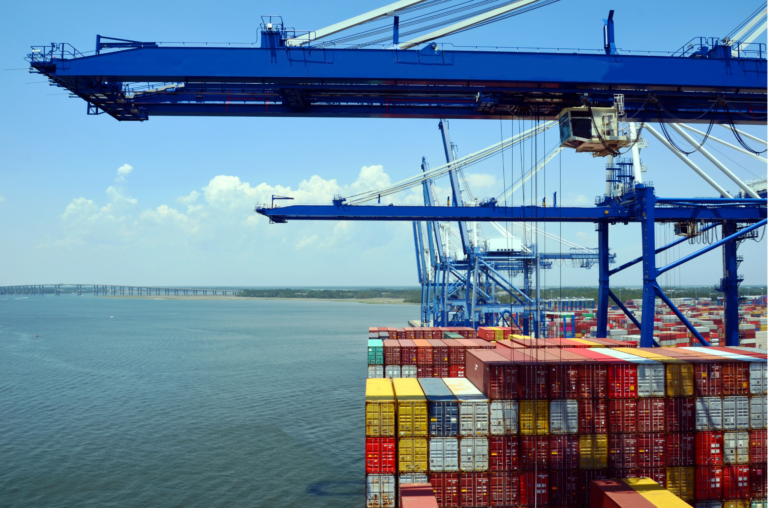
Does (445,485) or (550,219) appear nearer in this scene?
(445,485)

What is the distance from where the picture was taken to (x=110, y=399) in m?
34.3

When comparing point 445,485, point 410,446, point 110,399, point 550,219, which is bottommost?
point 110,399

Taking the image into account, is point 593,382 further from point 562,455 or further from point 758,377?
point 758,377

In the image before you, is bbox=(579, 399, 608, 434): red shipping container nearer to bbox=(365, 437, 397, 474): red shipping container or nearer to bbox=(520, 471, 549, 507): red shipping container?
bbox=(520, 471, 549, 507): red shipping container

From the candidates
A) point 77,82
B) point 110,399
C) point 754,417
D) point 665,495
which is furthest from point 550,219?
point 110,399

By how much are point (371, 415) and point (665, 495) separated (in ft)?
24.1

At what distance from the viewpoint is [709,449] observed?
14172mm

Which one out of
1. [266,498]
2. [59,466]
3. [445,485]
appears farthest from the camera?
[59,466]

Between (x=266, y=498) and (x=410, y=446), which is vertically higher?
(x=410, y=446)

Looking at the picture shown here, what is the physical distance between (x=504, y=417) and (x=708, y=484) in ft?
19.0

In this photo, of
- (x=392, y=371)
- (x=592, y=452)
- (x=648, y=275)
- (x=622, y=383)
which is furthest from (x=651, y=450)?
(x=392, y=371)

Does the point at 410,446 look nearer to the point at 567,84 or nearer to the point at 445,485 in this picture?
the point at 445,485

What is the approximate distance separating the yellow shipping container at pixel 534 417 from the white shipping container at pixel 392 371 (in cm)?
995

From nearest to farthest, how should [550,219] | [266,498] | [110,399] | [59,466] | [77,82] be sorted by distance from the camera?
1. [77,82]
2. [266,498]
3. [59,466]
4. [550,219]
5. [110,399]
